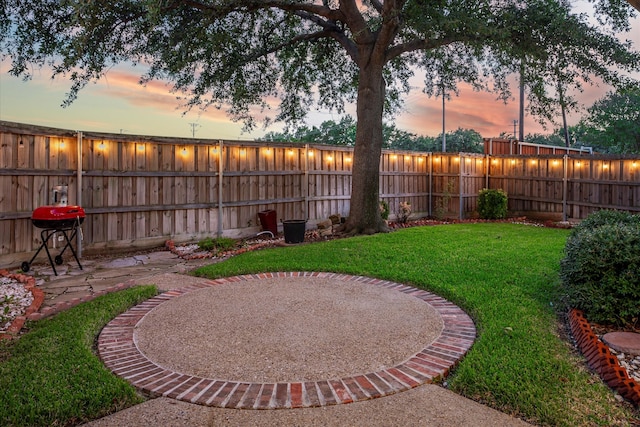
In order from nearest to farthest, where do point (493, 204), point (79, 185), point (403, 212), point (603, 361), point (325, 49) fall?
point (603, 361), point (79, 185), point (325, 49), point (403, 212), point (493, 204)

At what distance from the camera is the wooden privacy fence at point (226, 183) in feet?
20.4

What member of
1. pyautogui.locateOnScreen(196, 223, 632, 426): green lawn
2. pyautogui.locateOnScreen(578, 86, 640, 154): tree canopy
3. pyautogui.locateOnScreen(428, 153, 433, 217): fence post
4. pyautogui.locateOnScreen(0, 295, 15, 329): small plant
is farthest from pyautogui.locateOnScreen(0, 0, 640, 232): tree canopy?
pyautogui.locateOnScreen(578, 86, 640, 154): tree canopy

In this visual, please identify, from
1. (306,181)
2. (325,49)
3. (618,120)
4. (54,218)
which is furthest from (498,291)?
(618,120)

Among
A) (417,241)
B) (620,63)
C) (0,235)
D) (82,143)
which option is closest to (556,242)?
(417,241)

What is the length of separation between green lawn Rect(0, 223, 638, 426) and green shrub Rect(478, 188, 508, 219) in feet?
19.5

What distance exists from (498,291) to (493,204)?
833 cm

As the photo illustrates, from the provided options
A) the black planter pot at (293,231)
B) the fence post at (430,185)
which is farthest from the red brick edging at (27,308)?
the fence post at (430,185)

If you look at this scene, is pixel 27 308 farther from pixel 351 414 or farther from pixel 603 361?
pixel 603 361

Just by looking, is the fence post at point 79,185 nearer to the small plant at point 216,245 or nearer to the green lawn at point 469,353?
the small plant at point 216,245

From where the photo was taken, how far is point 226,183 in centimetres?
862

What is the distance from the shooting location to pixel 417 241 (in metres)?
7.96

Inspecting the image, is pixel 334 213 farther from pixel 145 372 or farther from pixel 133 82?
pixel 145 372

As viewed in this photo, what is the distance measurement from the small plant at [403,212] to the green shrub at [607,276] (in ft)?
25.0

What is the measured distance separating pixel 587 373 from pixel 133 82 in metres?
10.1
